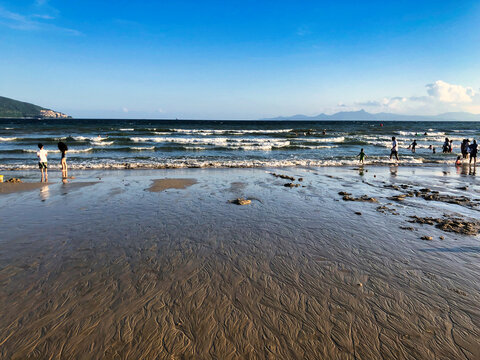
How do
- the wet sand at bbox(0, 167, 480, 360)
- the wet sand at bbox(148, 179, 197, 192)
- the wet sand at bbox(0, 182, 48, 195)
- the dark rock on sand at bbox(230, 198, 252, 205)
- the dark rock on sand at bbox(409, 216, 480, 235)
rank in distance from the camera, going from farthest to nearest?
the wet sand at bbox(148, 179, 197, 192), the wet sand at bbox(0, 182, 48, 195), the dark rock on sand at bbox(230, 198, 252, 205), the dark rock on sand at bbox(409, 216, 480, 235), the wet sand at bbox(0, 167, 480, 360)

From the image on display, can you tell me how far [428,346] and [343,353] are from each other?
1.04 metres

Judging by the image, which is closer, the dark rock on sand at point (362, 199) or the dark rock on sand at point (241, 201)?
the dark rock on sand at point (241, 201)

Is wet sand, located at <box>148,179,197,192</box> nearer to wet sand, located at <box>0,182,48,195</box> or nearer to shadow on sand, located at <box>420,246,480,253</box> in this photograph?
wet sand, located at <box>0,182,48,195</box>

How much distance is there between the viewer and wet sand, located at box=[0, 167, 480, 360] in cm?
316

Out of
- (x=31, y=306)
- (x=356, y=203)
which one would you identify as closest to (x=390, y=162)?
(x=356, y=203)

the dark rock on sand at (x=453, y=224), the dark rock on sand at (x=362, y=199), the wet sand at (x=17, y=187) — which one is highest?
the wet sand at (x=17, y=187)

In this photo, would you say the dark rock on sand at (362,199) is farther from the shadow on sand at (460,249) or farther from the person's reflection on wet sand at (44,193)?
the person's reflection on wet sand at (44,193)

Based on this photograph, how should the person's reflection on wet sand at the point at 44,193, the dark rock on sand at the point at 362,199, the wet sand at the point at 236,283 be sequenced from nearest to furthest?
1. the wet sand at the point at 236,283
2. the dark rock on sand at the point at 362,199
3. the person's reflection on wet sand at the point at 44,193

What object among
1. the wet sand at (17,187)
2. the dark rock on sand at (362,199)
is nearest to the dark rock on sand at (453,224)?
the dark rock on sand at (362,199)

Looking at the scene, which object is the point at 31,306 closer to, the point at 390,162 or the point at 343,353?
the point at 343,353

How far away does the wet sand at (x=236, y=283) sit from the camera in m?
3.16

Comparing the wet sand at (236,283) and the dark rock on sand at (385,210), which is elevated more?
the dark rock on sand at (385,210)

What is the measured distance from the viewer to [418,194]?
34.5ft

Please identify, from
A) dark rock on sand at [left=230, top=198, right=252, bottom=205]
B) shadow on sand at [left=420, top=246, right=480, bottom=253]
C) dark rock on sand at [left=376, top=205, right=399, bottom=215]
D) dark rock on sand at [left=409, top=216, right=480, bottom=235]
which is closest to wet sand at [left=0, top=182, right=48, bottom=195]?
dark rock on sand at [left=230, top=198, right=252, bottom=205]
